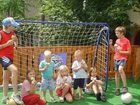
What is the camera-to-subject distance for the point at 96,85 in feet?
26.0

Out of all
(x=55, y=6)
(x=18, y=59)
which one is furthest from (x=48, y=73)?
(x=55, y=6)

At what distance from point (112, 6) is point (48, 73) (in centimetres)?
412

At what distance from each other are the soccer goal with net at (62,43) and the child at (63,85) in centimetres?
97

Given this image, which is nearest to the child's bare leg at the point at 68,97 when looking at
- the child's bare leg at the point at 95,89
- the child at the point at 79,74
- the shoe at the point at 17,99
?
the child at the point at 79,74

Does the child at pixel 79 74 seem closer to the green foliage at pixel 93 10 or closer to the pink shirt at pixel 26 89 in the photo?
the pink shirt at pixel 26 89

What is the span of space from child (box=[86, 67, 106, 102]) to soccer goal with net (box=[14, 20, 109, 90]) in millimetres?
276

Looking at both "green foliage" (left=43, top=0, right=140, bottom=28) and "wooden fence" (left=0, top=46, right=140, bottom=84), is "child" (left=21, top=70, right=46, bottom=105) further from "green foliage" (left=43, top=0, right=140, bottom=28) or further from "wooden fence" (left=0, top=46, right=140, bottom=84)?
"green foliage" (left=43, top=0, right=140, bottom=28)

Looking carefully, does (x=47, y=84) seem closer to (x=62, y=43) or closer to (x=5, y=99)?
(x=5, y=99)

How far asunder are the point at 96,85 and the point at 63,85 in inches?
30.2

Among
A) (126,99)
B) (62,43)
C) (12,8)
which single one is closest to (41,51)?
(62,43)

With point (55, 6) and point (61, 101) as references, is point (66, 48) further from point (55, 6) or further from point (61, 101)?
point (55, 6)

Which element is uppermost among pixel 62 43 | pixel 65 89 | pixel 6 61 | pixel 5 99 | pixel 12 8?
pixel 12 8

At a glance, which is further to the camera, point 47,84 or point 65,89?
point 65,89

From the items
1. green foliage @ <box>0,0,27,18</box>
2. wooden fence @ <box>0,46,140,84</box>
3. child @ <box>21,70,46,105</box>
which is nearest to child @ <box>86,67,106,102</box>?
wooden fence @ <box>0,46,140,84</box>
